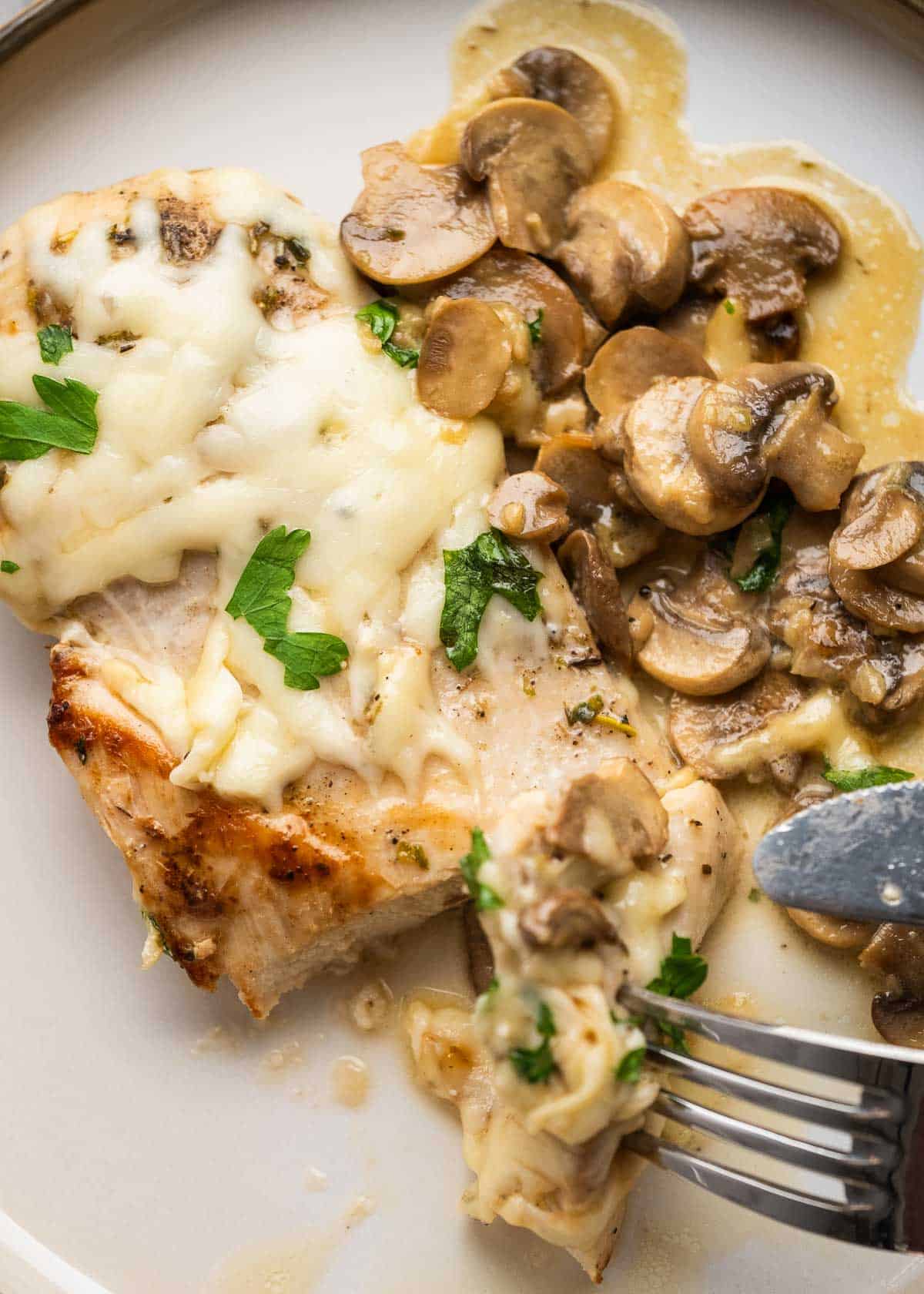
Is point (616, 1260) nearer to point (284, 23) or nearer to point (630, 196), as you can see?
point (630, 196)

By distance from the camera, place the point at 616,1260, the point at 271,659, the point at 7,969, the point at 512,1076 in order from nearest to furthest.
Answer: the point at 512,1076
the point at 271,659
the point at 616,1260
the point at 7,969

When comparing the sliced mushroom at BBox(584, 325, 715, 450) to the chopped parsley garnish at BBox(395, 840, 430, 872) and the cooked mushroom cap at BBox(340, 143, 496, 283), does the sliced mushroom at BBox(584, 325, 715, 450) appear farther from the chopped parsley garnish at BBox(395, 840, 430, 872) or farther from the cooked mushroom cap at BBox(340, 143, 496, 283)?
the chopped parsley garnish at BBox(395, 840, 430, 872)

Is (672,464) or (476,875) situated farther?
(672,464)

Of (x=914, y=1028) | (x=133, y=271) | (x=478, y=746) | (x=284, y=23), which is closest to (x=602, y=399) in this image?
(x=478, y=746)

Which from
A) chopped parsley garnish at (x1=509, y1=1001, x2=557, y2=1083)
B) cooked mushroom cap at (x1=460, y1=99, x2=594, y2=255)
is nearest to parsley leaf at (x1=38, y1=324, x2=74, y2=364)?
cooked mushroom cap at (x1=460, y1=99, x2=594, y2=255)

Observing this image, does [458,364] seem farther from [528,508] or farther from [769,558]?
[769,558]

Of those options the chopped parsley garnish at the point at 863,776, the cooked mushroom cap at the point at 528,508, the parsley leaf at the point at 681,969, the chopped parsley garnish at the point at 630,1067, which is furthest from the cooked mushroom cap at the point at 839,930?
the cooked mushroom cap at the point at 528,508

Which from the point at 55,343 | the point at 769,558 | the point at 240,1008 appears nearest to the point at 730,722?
the point at 769,558
